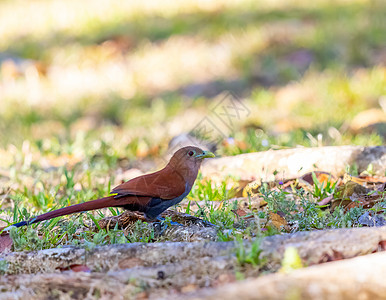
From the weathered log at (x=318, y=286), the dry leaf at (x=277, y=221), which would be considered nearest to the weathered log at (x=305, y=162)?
the dry leaf at (x=277, y=221)

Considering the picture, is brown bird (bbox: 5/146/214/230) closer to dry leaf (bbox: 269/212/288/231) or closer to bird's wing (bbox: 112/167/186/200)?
bird's wing (bbox: 112/167/186/200)

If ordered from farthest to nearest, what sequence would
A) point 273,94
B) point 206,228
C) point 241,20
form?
point 241,20, point 273,94, point 206,228

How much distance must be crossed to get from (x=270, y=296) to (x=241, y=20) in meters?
9.01

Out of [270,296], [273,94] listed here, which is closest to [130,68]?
[273,94]

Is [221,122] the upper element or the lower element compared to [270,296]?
lower

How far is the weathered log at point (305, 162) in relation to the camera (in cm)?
421

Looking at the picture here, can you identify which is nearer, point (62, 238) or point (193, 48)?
point (62, 238)

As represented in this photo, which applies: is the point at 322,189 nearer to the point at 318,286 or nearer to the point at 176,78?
the point at 318,286

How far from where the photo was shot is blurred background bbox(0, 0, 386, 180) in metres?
5.75

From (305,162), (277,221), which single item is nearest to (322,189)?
(305,162)

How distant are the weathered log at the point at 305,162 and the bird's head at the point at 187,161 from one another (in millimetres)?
924

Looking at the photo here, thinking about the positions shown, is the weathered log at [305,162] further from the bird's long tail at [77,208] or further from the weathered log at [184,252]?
the weathered log at [184,252]

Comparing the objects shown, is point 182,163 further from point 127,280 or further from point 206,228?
point 127,280

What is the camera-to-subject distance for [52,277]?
2408mm
